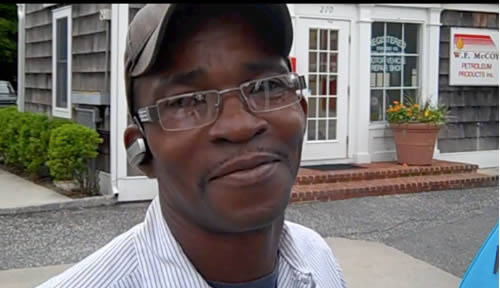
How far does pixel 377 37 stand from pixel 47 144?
3.96 meters

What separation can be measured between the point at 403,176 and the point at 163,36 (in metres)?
7.02

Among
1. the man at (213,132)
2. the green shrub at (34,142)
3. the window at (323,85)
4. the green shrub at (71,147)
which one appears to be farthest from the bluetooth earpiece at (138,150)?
the window at (323,85)

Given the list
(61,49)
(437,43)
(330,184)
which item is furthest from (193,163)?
(437,43)

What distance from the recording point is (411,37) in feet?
27.5

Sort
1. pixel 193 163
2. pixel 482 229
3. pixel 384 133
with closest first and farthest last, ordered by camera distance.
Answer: pixel 193 163
pixel 482 229
pixel 384 133

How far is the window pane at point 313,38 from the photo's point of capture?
767cm

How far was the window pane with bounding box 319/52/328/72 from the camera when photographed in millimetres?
7801

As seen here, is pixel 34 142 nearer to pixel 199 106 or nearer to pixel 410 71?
pixel 410 71

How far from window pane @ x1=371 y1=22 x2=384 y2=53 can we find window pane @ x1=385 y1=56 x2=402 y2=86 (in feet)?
0.60

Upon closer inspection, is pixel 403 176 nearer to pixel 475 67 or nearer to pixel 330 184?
pixel 330 184

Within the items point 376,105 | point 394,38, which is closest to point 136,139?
point 376,105

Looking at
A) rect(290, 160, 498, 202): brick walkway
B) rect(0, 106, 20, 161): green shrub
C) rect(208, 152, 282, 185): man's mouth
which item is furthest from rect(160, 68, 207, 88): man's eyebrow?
rect(0, 106, 20, 161): green shrub

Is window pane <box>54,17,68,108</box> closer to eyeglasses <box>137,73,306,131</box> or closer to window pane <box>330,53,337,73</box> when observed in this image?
window pane <box>330,53,337,73</box>

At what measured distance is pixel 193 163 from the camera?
0.78m
